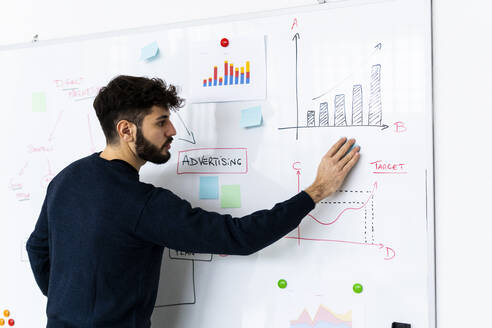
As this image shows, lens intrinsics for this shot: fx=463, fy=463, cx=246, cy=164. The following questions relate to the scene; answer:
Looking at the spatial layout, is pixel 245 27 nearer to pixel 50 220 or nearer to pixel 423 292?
pixel 50 220

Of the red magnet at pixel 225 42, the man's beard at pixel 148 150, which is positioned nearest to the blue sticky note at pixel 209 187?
the man's beard at pixel 148 150

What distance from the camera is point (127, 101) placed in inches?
48.2

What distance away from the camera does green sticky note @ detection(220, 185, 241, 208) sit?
4.55ft

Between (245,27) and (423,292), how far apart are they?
0.89 metres

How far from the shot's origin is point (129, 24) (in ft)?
5.19

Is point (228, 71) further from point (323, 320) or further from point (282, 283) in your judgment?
point (323, 320)

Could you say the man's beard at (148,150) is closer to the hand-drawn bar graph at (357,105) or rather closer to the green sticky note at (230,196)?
the green sticky note at (230,196)

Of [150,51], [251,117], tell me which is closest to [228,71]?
[251,117]

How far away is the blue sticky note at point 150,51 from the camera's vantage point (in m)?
1.48

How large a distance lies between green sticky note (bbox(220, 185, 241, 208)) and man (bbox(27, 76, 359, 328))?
23 centimetres

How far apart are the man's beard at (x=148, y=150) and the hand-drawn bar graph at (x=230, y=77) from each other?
0.26m

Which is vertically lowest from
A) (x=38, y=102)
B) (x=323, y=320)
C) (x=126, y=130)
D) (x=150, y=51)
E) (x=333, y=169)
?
(x=323, y=320)

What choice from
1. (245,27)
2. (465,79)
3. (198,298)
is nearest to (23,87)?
(245,27)

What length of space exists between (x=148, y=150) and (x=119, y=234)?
0.78 feet
